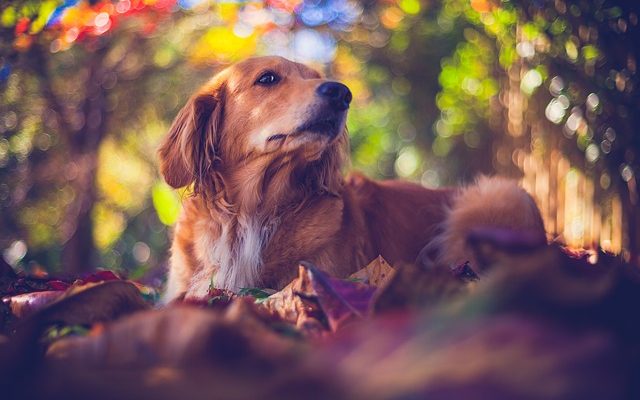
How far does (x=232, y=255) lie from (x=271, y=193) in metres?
0.35

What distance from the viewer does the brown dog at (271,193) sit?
99.7 inches

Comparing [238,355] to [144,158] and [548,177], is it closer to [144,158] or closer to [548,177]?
[548,177]

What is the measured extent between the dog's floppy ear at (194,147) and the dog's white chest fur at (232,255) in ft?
0.84

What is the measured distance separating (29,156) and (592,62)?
4.12m

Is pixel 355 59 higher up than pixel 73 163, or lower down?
higher up

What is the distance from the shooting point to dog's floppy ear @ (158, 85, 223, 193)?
2719 millimetres

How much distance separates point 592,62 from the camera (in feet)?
9.20

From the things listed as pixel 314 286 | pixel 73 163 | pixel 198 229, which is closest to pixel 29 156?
pixel 73 163

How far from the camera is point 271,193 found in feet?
8.83

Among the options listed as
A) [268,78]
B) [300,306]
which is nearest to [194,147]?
[268,78]

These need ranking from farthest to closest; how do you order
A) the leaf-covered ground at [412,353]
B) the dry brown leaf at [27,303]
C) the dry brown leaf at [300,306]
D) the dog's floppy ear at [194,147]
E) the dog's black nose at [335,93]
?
the dog's floppy ear at [194,147] < the dog's black nose at [335,93] < the dry brown leaf at [27,303] < the dry brown leaf at [300,306] < the leaf-covered ground at [412,353]

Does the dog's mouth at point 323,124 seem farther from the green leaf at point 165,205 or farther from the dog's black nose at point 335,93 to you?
the green leaf at point 165,205

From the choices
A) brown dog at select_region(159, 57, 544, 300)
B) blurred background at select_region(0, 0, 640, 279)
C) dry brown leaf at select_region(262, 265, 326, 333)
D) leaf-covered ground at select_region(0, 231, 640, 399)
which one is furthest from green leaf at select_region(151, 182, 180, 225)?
leaf-covered ground at select_region(0, 231, 640, 399)

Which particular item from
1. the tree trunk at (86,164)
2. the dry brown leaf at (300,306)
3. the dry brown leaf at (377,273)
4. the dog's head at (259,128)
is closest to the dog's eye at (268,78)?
the dog's head at (259,128)
